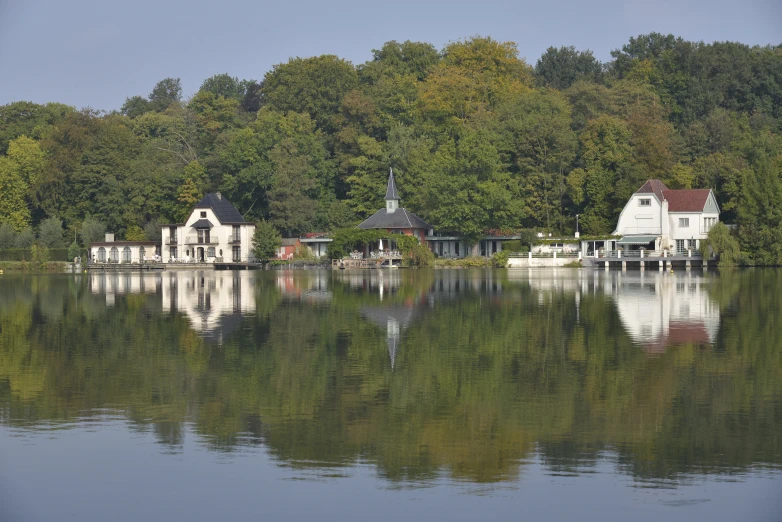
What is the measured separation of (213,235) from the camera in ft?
253

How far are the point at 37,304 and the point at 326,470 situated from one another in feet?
88.0

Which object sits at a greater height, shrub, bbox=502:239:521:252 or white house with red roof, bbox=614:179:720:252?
white house with red roof, bbox=614:179:720:252

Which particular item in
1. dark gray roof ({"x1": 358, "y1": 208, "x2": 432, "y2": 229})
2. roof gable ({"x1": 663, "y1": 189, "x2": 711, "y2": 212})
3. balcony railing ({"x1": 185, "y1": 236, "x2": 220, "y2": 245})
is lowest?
balcony railing ({"x1": 185, "y1": 236, "x2": 220, "y2": 245})

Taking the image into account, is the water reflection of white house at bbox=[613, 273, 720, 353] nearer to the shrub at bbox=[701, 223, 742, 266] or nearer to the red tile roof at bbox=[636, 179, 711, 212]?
the shrub at bbox=[701, 223, 742, 266]

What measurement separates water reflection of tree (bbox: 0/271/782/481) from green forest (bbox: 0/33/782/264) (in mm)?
40539

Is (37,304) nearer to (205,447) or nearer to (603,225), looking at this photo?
(205,447)

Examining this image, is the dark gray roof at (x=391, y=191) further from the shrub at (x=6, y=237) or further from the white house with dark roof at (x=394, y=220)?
the shrub at (x=6, y=237)

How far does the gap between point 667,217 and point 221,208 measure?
33.9 m

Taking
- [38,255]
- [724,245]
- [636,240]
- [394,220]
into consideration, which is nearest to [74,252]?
[38,255]

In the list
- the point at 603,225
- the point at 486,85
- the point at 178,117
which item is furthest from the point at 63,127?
the point at 603,225

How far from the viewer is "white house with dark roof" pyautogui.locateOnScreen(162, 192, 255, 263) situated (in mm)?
76938

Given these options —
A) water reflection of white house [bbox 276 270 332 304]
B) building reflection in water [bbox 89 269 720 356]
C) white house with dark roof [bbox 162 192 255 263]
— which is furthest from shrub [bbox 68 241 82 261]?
water reflection of white house [bbox 276 270 332 304]

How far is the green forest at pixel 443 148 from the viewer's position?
6844cm

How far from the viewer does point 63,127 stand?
284ft
